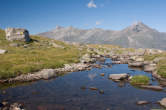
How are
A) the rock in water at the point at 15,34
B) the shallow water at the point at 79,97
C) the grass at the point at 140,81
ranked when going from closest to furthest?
the shallow water at the point at 79,97, the grass at the point at 140,81, the rock in water at the point at 15,34

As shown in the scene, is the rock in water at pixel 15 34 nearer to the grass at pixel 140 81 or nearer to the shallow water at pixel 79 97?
the shallow water at pixel 79 97

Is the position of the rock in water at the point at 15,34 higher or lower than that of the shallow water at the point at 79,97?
higher

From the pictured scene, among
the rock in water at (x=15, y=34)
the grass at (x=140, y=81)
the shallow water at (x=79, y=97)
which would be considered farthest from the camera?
the rock in water at (x=15, y=34)

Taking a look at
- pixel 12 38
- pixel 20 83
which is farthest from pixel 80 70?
pixel 12 38

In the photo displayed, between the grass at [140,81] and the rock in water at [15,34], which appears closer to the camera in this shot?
the grass at [140,81]

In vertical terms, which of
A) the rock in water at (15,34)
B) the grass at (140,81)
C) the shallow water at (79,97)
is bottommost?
the shallow water at (79,97)

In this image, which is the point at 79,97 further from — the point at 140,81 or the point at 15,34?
the point at 15,34

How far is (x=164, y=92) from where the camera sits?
24531 millimetres

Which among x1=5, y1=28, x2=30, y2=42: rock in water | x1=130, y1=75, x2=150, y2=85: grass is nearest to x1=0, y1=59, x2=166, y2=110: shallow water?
x1=130, y1=75, x2=150, y2=85: grass

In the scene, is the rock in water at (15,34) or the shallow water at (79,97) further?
the rock in water at (15,34)

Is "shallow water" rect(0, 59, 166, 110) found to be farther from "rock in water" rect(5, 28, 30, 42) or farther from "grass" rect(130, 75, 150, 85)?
"rock in water" rect(5, 28, 30, 42)

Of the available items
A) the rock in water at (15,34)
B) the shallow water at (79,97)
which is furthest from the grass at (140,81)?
the rock in water at (15,34)

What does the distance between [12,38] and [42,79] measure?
6896 centimetres

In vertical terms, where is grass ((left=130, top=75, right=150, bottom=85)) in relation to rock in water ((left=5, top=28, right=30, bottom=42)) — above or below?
below
